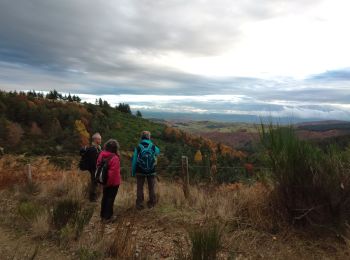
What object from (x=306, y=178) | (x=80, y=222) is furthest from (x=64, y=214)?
(x=306, y=178)

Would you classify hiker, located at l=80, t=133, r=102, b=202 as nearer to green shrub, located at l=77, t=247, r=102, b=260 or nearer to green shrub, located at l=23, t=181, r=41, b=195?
green shrub, located at l=23, t=181, r=41, b=195

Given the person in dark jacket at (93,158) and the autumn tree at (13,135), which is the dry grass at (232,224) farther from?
the autumn tree at (13,135)

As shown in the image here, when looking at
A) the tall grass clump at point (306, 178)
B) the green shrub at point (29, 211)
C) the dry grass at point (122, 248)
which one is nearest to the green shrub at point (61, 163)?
the green shrub at point (29, 211)

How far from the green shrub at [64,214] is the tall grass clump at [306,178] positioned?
343cm

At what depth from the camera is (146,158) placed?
8.16 m

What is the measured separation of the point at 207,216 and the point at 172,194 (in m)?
2.17

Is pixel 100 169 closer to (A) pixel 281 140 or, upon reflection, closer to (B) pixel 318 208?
(A) pixel 281 140

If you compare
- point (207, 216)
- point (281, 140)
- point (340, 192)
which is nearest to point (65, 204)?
point (207, 216)

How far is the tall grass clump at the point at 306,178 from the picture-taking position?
5969 mm

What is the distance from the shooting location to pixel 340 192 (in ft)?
19.6

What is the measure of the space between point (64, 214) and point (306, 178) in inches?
160

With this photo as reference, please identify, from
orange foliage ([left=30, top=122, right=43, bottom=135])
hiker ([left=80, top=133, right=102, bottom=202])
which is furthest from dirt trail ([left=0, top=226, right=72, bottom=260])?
orange foliage ([left=30, top=122, right=43, bottom=135])

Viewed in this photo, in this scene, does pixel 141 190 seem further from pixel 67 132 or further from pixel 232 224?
pixel 67 132

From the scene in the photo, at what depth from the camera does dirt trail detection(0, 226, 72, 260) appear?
5539 mm
